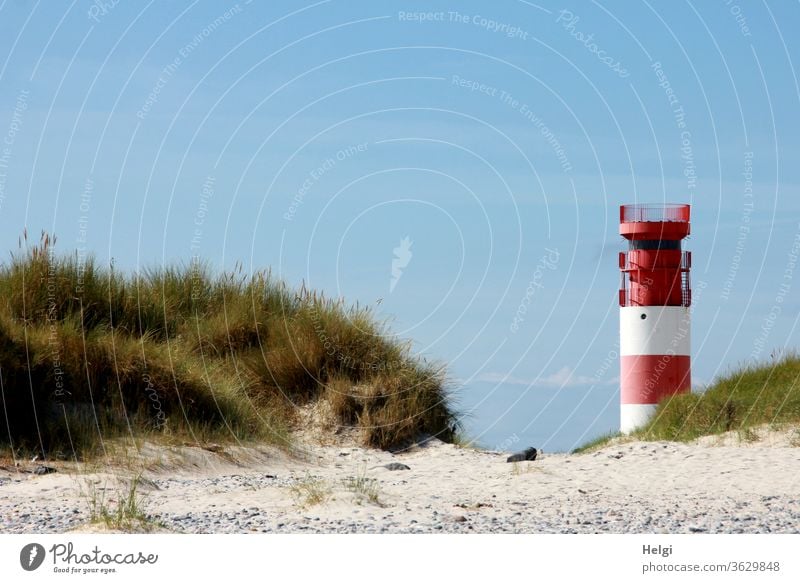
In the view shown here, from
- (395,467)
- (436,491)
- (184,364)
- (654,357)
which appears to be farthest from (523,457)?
(654,357)

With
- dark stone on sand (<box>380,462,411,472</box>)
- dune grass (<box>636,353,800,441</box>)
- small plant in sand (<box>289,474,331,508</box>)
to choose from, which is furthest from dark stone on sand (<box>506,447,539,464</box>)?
small plant in sand (<box>289,474,331,508</box>)

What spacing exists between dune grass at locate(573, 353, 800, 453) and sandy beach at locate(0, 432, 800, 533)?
55 centimetres

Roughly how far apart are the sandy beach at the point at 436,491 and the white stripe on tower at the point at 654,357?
7497 mm

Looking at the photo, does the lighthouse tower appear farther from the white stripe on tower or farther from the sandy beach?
the sandy beach

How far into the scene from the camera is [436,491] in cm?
1032

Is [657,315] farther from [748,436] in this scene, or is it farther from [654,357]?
[748,436]

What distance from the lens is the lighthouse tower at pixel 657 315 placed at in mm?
21469

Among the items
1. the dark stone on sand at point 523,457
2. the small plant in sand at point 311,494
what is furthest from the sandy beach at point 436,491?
the dark stone on sand at point 523,457

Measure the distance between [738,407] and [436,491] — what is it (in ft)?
20.0

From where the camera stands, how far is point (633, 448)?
1345 centimetres

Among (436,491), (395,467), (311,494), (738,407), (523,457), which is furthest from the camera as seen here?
(738,407)

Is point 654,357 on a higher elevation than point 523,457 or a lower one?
higher

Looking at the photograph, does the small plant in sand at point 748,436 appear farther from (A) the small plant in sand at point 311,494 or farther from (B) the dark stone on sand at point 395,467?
(A) the small plant in sand at point 311,494

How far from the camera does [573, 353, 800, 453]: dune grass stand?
14047 mm
